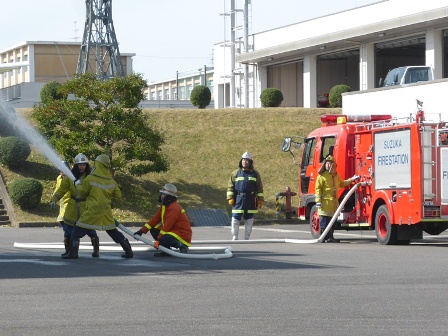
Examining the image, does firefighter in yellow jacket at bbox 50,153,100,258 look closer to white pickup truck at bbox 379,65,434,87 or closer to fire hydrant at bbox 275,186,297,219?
fire hydrant at bbox 275,186,297,219

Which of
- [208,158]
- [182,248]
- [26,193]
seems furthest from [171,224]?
[208,158]

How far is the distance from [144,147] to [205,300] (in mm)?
25656

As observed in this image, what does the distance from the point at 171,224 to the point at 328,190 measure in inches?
232

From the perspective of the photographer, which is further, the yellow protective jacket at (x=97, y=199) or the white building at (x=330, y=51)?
the white building at (x=330, y=51)

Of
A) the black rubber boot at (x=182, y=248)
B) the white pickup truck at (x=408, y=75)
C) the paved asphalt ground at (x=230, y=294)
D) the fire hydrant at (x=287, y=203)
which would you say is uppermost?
the white pickup truck at (x=408, y=75)

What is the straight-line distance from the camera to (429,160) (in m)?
20.4

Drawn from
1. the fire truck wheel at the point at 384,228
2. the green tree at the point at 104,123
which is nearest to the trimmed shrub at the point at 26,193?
the green tree at the point at 104,123

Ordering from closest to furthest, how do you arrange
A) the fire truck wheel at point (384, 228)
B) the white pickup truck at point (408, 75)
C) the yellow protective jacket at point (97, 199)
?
the yellow protective jacket at point (97, 199) → the fire truck wheel at point (384, 228) → the white pickup truck at point (408, 75)

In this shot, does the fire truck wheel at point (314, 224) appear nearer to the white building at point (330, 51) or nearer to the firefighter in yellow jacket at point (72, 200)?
the firefighter in yellow jacket at point (72, 200)

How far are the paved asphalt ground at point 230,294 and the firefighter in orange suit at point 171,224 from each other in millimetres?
339

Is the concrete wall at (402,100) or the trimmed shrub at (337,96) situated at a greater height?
the trimmed shrub at (337,96)

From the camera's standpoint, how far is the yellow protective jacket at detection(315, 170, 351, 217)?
73.4ft

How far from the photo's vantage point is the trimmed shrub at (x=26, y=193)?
3544cm

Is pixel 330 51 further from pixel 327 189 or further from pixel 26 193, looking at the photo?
pixel 327 189
